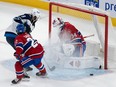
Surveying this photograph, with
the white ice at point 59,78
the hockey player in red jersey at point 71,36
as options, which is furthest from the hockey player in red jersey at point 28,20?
the hockey player in red jersey at point 71,36

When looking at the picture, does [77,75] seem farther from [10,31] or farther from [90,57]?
[10,31]

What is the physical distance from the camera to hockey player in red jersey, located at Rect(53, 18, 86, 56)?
455 centimetres

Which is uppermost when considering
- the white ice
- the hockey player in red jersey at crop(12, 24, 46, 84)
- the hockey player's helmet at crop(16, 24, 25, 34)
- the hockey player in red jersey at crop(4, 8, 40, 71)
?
the hockey player in red jersey at crop(4, 8, 40, 71)

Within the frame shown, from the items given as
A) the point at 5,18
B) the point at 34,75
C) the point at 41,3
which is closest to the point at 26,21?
the point at 34,75

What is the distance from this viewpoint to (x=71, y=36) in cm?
459

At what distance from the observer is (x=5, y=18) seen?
24.4ft

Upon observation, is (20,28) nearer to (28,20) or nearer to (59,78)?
(28,20)

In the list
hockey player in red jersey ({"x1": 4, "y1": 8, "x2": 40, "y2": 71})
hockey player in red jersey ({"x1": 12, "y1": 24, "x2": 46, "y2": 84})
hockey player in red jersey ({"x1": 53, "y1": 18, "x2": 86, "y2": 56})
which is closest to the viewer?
hockey player in red jersey ({"x1": 12, "y1": 24, "x2": 46, "y2": 84})

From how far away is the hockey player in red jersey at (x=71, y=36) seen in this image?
4.55 metres

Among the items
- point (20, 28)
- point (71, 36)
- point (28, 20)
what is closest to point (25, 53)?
point (20, 28)

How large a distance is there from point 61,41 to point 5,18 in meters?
3.00

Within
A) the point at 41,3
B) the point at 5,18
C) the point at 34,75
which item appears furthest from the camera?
the point at 41,3

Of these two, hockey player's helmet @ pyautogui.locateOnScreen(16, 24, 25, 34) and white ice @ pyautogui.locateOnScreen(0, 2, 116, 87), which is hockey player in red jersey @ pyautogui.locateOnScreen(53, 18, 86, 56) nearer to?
white ice @ pyautogui.locateOnScreen(0, 2, 116, 87)

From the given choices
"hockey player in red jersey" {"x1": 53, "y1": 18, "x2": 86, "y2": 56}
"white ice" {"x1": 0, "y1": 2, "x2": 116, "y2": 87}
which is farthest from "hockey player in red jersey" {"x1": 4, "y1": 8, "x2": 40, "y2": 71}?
"hockey player in red jersey" {"x1": 53, "y1": 18, "x2": 86, "y2": 56}
